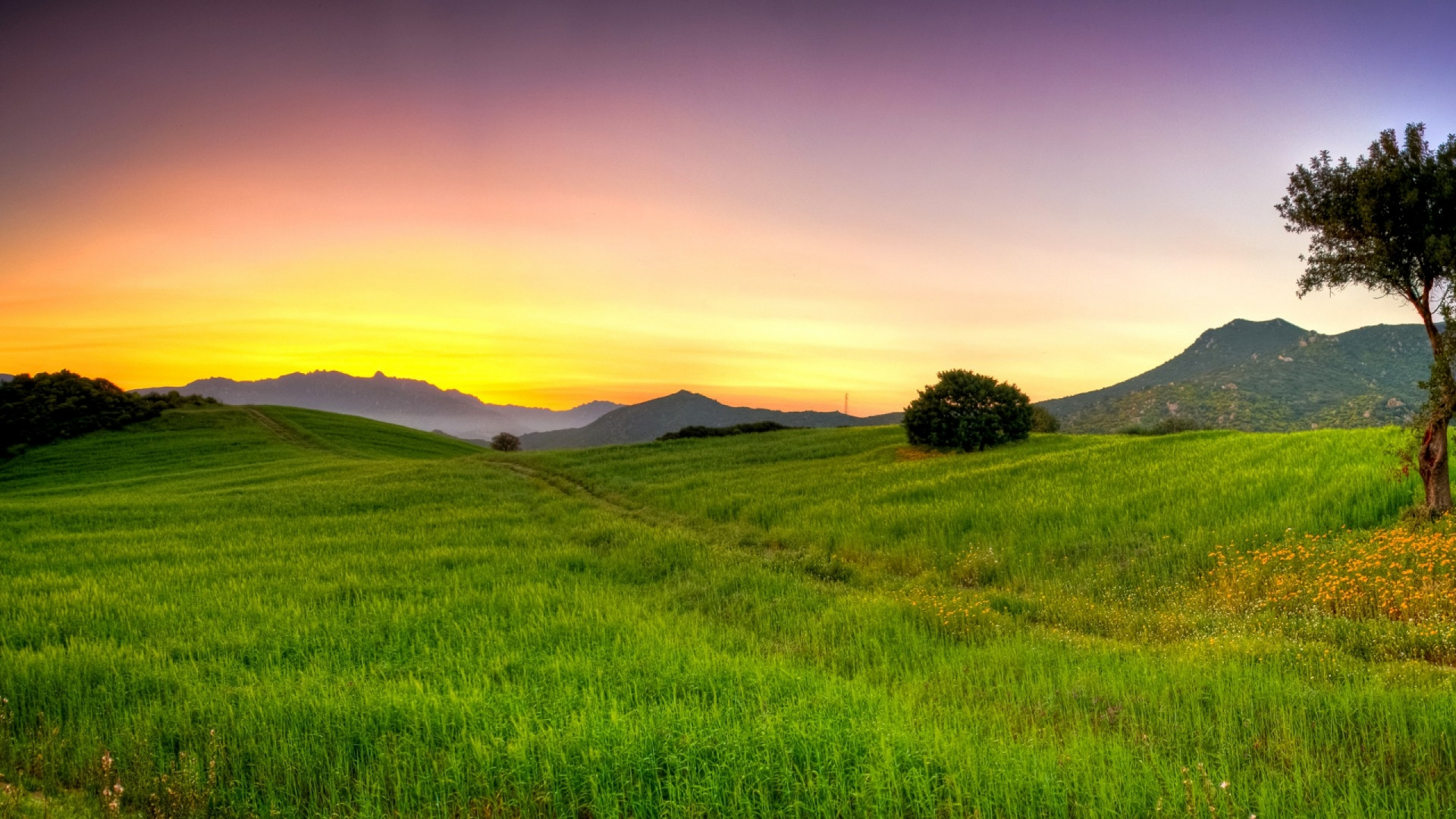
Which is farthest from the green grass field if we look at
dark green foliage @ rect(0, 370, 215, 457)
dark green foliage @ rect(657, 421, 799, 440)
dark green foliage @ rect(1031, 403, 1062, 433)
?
dark green foliage @ rect(0, 370, 215, 457)

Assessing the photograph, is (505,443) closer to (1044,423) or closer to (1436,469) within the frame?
(1044,423)

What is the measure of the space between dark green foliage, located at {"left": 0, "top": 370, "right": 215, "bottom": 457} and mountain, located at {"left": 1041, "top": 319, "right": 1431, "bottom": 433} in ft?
348

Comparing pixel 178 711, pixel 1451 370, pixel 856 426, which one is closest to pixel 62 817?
pixel 178 711

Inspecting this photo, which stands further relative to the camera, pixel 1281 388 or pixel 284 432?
pixel 1281 388

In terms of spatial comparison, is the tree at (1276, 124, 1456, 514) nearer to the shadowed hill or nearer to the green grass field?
the green grass field

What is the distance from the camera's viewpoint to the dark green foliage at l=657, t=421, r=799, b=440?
6075 cm

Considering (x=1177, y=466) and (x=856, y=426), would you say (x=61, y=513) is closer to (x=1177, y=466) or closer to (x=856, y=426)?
(x=1177, y=466)

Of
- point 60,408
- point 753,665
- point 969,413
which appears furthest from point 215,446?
point 753,665

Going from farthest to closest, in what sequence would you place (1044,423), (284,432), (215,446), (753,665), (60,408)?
(284,432) < (60,408) < (1044,423) < (215,446) < (753,665)

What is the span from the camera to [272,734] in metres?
5.93

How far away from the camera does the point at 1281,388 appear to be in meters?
109

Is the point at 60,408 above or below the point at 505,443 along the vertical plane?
above

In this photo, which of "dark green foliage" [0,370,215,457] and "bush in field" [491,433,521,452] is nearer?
"dark green foliage" [0,370,215,457]

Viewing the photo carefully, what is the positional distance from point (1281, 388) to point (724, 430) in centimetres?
10090
